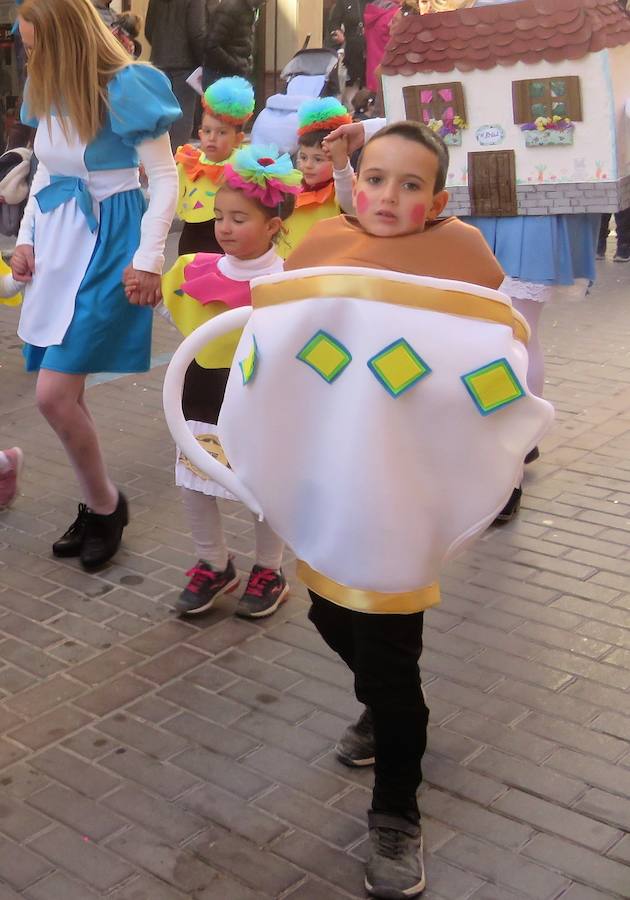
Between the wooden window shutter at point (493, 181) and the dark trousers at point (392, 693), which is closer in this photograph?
the dark trousers at point (392, 693)

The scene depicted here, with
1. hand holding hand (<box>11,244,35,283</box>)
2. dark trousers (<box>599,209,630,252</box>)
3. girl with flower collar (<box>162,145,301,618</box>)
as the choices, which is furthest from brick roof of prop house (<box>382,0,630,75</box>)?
dark trousers (<box>599,209,630,252</box>)

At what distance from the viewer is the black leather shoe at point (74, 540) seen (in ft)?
15.4

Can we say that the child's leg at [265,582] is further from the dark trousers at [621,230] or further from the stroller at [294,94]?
the dark trousers at [621,230]

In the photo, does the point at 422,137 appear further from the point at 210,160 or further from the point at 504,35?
the point at 210,160

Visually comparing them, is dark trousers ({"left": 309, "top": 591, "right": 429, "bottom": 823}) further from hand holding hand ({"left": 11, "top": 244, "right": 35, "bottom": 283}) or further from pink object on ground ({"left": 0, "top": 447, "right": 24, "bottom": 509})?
pink object on ground ({"left": 0, "top": 447, "right": 24, "bottom": 509})

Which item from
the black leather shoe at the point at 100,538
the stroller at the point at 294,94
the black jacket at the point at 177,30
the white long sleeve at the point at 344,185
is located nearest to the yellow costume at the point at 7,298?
the black leather shoe at the point at 100,538

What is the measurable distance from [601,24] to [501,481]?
277 cm

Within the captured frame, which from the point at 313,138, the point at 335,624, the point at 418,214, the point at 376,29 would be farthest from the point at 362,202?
the point at 376,29

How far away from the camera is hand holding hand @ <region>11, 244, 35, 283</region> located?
4.47 metres

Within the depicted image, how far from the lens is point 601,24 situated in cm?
462

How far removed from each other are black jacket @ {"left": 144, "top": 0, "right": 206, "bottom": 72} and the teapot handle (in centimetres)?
1063

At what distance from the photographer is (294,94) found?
34.0 feet

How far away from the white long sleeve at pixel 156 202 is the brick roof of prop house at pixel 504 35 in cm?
119

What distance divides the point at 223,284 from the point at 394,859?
1.83 m
